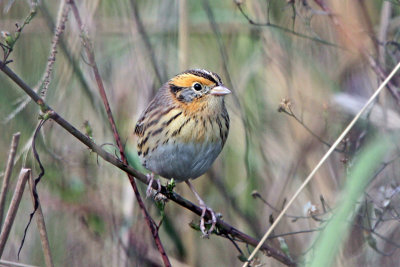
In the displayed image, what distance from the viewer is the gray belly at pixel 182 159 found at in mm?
3162

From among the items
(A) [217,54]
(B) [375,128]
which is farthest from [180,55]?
(B) [375,128]

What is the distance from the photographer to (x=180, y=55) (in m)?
3.93

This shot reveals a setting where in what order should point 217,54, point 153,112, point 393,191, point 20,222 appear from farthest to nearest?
point 217,54 < point 20,222 < point 153,112 < point 393,191

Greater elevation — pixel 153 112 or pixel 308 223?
pixel 153 112

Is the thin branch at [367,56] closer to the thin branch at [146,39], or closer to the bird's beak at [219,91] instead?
the bird's beak at [219,91]

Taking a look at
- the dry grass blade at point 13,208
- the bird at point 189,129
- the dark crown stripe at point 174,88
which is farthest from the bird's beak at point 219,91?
the dry grass blade at point 13,208

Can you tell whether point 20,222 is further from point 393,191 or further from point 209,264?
point 393,191

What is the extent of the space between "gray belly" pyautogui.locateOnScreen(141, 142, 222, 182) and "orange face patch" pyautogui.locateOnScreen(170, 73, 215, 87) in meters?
0.31

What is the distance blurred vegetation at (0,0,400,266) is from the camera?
351cm

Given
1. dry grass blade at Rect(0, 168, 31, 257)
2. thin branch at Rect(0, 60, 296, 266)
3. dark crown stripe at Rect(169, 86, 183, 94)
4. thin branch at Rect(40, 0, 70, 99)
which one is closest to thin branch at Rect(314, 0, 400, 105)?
dark crown stripe at Rect(169, 86, 183, 94)

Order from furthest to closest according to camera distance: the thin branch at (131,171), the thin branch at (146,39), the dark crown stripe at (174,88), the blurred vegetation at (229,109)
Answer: the thin branch at (146,39) < the blurred vegetation at (229,109) < the dark crown stripe at (174,88) < the thin branch at (131,171)

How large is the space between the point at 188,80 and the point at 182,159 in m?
0.42

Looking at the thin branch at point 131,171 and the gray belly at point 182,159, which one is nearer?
the thin branch at point 131,171

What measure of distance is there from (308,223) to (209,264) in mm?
639
